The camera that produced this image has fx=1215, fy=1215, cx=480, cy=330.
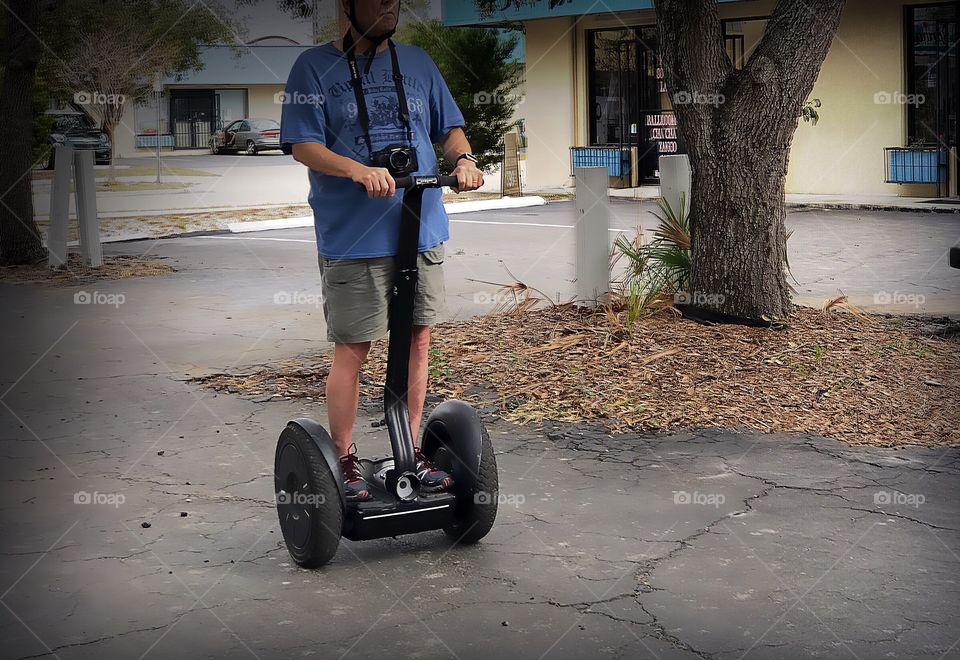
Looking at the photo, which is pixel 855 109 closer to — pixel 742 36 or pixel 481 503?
pixel 742 36

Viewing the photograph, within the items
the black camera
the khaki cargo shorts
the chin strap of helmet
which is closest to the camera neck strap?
the chin strap of helmet

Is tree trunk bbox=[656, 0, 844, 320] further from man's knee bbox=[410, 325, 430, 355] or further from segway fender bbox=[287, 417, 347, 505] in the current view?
segway fender bbox=[287, 417, 347, 505]

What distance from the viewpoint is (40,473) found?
5750mm

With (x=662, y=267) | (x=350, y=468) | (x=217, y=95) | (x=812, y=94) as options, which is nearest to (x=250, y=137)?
(x=217, y=95)

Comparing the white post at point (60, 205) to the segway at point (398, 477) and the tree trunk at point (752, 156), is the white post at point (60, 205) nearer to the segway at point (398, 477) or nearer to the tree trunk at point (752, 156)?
the tree trunk at point (752, 156)

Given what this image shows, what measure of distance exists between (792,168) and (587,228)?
14895 millimetres

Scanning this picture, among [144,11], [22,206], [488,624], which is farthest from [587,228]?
[144,11]

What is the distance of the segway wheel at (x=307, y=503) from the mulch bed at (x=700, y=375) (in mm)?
2371

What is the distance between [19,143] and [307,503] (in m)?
11.3

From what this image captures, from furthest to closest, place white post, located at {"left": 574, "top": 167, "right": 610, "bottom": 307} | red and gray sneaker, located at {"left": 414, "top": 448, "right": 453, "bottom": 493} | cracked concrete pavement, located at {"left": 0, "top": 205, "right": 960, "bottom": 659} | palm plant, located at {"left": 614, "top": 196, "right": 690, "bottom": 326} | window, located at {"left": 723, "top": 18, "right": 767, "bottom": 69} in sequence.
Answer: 1. window, located at {"left": 723, "top": 18, "right": 767, "bottom": 69}
2. white post, located at {"left": 574, "top": 167, "right": 610, "bottom": 307}
3. palm plant, located at {"left": 614, "top": 196, "right": 690, "bottom": 326}
4. red and gray sneaker, located at {"left": 414, "top": 448, "right": 453, "bottom": 493}
5. cracked concrete pavement, located at {"left": 0, "top": 205, "right": 960, "bottom": 659}

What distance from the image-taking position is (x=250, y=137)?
52781 mm

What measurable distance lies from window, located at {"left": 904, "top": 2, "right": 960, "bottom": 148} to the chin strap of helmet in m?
18.5

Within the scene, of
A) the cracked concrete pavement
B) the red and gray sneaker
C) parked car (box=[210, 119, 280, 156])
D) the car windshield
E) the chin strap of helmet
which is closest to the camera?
the cracked concrete pavement

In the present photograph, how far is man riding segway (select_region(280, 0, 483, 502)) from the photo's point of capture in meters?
4.34
